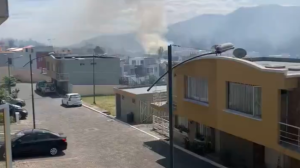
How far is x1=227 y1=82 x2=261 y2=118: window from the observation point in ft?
51.3

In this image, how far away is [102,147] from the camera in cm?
2259

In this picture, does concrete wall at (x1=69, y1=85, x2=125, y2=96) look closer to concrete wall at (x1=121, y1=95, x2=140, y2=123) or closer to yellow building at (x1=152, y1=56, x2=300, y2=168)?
concrete wall at (x1=121, y1=95, x2=140, y2=123)

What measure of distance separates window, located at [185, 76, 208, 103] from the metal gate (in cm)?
536

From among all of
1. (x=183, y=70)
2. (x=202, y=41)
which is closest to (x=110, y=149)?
(x=183, y=70)

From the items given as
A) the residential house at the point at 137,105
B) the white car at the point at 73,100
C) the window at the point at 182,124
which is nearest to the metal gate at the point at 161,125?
the window at the point at 182,124

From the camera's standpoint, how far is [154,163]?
1911 centimetres

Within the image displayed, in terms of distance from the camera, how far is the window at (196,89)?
19.2 meters

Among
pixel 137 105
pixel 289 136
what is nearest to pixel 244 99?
pixel 289 136

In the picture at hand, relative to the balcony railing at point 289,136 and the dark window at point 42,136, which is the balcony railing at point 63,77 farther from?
the balcony railing at point 289,136

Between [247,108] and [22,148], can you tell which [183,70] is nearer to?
[247,108]

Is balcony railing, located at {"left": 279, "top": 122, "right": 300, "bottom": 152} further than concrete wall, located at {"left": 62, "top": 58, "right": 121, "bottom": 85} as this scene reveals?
No

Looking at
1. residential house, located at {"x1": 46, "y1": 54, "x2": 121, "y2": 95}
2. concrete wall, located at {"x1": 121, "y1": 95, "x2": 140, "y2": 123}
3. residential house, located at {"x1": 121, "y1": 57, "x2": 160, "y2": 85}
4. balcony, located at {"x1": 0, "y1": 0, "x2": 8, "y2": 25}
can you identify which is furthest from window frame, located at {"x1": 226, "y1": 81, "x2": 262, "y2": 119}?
residential house, located at {"x1": 121, "y1": 57, "x2": 160, "y2": 85}

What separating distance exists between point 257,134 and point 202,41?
11007 centimetres

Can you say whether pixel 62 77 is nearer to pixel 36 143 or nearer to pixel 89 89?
pixel 89 89
